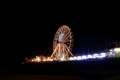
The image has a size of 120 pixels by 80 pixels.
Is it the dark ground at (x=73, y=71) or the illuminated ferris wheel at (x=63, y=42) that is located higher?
the illuminated ferris wheel at (x=63, y=42)

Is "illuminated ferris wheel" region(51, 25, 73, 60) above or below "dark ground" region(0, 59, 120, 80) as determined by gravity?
above

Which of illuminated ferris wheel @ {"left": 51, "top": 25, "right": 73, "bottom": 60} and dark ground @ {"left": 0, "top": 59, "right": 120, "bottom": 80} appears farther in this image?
illuminated ferris wheel @ {"left": 51, "top": 25, "right": 73, "bottom": 60}

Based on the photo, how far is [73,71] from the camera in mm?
13016

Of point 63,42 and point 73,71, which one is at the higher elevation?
point 63,42

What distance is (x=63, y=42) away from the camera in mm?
29969

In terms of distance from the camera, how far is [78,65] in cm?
1345

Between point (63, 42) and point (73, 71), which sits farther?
point (63, 42)

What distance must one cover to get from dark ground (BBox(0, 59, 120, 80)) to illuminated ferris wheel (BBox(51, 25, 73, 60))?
1363 cm

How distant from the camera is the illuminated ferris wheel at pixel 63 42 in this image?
2895 cm

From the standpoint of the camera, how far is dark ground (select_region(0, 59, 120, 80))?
37.7ft

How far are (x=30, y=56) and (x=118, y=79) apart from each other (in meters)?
34.4

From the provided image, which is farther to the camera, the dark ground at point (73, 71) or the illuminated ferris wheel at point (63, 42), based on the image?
the illuminated ferris wheel at point (63, 42)

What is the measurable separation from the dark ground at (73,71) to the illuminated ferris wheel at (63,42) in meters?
13.6

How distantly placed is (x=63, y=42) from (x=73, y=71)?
1698 centimetres
